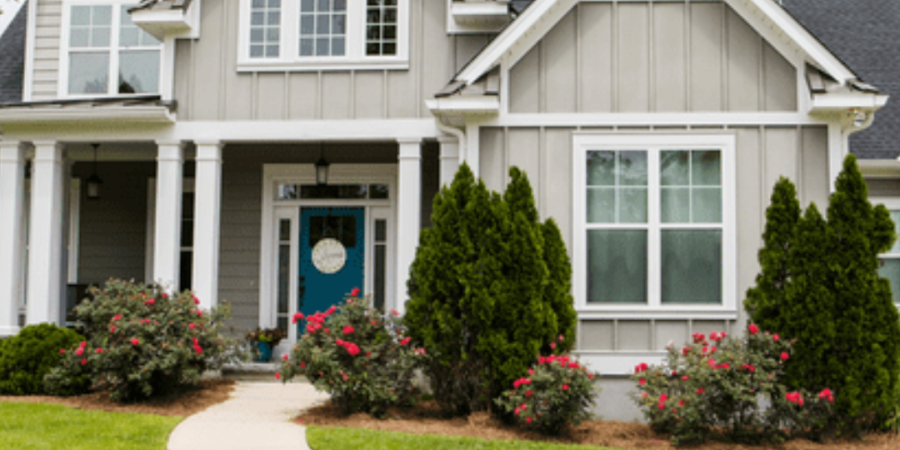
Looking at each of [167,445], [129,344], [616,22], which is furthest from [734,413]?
[129,344]

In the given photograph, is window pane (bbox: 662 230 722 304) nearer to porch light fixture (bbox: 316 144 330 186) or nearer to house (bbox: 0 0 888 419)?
house (bbox: 0 0 888 419)

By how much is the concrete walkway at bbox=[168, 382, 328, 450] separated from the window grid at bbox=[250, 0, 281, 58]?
4064 millimetres

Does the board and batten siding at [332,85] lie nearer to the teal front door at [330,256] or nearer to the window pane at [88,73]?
the window pane at [88,73]

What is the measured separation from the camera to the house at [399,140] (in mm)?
7812

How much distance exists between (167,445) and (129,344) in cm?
179

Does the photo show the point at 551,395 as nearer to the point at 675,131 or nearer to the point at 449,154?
the point at 675,131

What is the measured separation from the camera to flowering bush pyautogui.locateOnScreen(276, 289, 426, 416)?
705 cm

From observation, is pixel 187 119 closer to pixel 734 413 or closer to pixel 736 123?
pixel 736 123

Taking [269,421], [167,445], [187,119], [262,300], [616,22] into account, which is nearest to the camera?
[167,445]

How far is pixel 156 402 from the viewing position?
25.7 ft

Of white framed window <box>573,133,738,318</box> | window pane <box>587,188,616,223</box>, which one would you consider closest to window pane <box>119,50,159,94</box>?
white framed window <box>573,133,738,318</box>

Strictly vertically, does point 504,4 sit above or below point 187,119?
above

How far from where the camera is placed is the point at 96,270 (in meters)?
11.7

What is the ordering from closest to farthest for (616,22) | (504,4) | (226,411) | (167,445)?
(167,445), (226,411), (616,22), (504,4)
